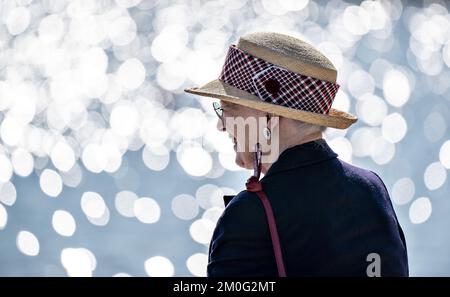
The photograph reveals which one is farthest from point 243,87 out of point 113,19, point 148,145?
point 113,19

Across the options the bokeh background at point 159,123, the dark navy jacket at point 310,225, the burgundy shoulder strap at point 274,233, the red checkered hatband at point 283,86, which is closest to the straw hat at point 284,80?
the red checkered hatband at point 283,86

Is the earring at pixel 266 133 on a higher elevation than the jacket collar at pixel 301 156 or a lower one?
higher

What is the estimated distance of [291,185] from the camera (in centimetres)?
238

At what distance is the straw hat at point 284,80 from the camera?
2521 mm

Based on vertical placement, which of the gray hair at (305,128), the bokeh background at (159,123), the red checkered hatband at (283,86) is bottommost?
the gray hair at (305,128)

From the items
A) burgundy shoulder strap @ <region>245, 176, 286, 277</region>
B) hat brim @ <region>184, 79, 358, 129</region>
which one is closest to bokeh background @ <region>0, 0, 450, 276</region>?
hat brim @ <region>184, 79, 358, 129</region>

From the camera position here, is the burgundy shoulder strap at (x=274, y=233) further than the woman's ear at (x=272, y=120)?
No

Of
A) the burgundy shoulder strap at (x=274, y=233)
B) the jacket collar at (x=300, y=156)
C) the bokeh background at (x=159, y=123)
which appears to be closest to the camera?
the burgundy shoulder strap at (x=274, y=233)

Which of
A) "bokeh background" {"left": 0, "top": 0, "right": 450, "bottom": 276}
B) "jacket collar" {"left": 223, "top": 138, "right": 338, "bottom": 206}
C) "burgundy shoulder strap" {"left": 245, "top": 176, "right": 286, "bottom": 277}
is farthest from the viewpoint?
"bokeh background" {"left": 0, "top": 0, "right": 450, "bottom": 276}

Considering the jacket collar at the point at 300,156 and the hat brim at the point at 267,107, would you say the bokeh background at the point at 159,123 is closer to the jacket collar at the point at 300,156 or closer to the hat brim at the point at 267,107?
the hat brim at the point at 267,107

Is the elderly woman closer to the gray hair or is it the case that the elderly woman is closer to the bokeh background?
the gray hair

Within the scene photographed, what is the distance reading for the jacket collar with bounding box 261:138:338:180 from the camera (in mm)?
2430

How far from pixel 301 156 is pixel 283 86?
211 mm

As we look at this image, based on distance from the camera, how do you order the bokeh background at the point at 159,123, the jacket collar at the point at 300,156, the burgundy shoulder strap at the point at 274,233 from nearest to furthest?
the burgundy shoulder strap at the point at 274,233 → the jacket collar at the point at 300,156 → the bokeh background at the point at 159,123
